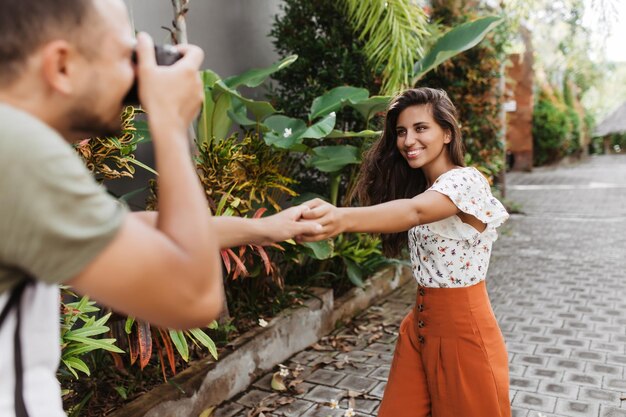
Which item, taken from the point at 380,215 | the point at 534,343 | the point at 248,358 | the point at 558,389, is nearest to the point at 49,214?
the point at 380,215

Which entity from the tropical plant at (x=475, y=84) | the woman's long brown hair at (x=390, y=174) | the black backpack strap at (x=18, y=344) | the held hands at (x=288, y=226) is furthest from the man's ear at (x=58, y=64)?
the tropical plant at (x=475, y=84)

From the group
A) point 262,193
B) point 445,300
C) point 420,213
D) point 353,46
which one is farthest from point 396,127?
point 353,46

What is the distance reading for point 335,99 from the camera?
4824mm

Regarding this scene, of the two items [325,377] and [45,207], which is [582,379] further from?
[45,207]

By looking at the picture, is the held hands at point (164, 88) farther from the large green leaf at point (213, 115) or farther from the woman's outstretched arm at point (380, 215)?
the large green leaf at point (213, 115)

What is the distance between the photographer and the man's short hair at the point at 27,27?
85 centimetres

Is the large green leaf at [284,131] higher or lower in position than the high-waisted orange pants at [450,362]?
higher

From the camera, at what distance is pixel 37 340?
3.17 ft

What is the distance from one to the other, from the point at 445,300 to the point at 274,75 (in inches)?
155

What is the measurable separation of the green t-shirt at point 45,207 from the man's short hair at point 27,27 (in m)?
0.08

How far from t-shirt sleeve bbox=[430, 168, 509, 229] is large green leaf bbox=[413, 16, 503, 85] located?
3163mm

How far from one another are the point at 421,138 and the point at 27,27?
6.33 feet

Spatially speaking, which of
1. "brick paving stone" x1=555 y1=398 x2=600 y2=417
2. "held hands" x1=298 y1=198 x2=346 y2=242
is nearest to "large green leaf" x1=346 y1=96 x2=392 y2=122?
"brick paving stone" x1=555 y1=398 x2=600 y2=417

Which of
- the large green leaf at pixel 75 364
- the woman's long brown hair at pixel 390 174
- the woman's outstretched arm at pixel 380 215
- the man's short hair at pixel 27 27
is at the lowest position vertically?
the large green leaf at pixel 75 364
